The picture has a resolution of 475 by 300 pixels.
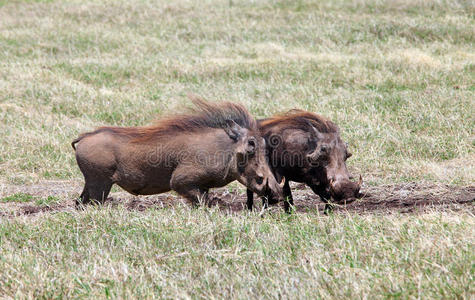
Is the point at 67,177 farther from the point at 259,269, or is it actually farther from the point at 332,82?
the point at 332,82

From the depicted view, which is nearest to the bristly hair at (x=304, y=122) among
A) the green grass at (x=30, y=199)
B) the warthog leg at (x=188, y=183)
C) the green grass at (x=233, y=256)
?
the warthog leg at (x=188, y=183)

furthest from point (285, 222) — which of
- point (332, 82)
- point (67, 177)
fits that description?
point (332, 82)

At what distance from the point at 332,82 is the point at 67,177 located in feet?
18.0

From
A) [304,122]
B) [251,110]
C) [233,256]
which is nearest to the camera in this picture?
[233,256]

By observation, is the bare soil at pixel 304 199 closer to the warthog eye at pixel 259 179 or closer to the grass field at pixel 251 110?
the grass field at pixel 251 110

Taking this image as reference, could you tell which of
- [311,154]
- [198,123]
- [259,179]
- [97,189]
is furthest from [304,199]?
[97,189]

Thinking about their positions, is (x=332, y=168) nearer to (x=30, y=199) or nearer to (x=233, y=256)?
(x=233, y=256)

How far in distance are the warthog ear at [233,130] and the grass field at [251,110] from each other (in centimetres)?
76

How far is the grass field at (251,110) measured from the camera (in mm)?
4152

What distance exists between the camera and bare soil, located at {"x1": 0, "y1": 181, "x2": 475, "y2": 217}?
655cm

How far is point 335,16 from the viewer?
658 inches

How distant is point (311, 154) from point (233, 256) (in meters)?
2.17

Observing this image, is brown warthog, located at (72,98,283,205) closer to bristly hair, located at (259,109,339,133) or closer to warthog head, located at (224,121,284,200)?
warthog head, located at (224,121,284,200)

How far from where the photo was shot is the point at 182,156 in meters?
6.29
